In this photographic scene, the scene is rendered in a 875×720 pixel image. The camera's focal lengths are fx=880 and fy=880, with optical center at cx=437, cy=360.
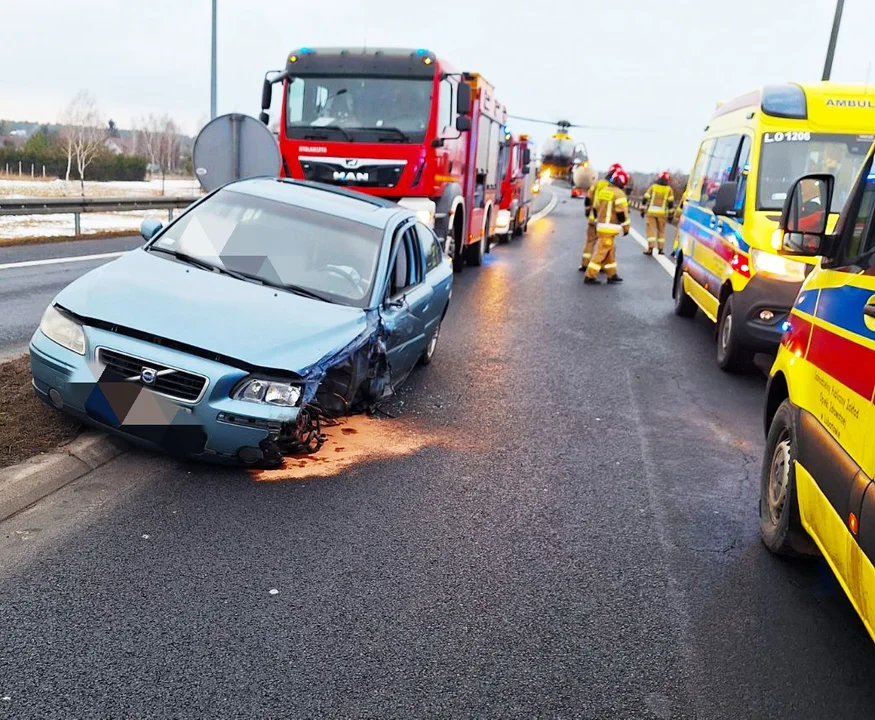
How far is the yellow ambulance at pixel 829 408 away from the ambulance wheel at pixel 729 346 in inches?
152

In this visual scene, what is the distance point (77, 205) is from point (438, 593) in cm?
1568

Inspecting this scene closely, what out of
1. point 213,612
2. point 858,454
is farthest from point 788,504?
point 213,612

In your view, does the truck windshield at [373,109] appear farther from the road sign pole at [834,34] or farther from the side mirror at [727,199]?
the road sign pole at [834,34]

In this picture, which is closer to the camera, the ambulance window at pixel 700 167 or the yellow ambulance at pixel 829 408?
the yellow ambulance at pixel 829 408

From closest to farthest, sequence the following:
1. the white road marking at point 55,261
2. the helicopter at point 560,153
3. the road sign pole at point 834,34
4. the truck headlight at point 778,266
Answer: the truck headlight at point 778,266
the white road marking at point 55,261
the road sign pole at point 834,34
the helicopter at point 560,153

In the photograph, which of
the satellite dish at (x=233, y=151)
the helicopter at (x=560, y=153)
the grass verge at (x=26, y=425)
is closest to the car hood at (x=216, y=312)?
the grass verge at (x=26, y=425)

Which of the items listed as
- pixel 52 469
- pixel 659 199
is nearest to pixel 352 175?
pixel 52 469

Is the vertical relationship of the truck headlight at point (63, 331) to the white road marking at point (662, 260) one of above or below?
above

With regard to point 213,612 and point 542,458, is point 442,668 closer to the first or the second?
point 213,612

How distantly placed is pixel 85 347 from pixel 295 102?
30.5ft

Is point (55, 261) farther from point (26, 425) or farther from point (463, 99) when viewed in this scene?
point (26, 425)

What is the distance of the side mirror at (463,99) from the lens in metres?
13.1

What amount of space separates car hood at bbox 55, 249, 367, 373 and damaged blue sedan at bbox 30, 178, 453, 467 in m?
0.01

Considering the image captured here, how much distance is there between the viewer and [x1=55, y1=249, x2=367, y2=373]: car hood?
4.86 meters
